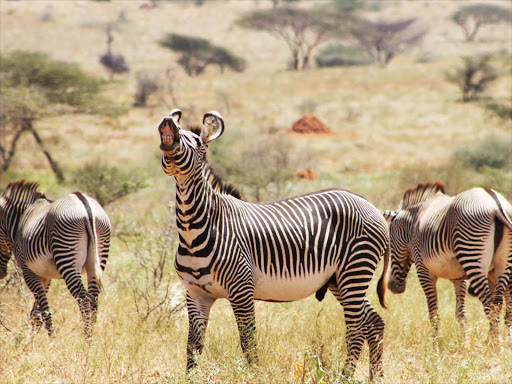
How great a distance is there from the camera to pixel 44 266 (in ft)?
18.8

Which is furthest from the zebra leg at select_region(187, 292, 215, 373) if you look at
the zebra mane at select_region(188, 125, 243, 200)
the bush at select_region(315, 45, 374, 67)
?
the bush at select_region(315, 45, 374, 67)

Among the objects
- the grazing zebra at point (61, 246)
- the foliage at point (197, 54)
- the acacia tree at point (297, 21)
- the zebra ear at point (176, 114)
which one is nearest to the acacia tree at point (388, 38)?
the acacia tree at point (297, 21)

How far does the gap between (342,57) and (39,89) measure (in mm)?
35626

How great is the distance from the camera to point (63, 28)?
50.7m

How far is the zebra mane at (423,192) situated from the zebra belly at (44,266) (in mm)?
3805

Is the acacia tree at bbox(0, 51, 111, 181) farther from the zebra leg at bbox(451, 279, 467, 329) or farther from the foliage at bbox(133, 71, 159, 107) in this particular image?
the zebra leg at bbox(451, 279, 467, 329)

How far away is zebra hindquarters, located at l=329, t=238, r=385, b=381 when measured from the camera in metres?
4.55

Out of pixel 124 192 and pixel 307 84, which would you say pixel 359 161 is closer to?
pixel 124 192

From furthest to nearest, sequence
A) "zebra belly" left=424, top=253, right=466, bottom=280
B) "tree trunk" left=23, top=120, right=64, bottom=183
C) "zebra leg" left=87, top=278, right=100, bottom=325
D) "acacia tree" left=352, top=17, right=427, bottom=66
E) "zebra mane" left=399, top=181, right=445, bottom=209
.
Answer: "acacia tree" left=352, top=17, right=427, bottom=66 → "tree trunk" left=23, top=120, right=64, bottom=183 → "zebra mane" left=399, top=181, right=445, bottom=209 → "zebra belly" left=424, top=253, right=466, bottom=280 → "zebra leg" left=87, top=278, right=100, bottom=325

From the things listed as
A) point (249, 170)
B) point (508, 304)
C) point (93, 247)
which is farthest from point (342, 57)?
point (93, 247)

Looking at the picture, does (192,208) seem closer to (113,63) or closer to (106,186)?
(106,186)

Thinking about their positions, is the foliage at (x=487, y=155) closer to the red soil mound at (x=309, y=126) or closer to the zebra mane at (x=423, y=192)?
the red soil mound at (x=309, y=126)

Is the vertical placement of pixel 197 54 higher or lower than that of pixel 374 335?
lower

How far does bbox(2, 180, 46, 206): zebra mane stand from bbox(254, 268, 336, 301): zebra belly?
Answer: 3.01 meters
